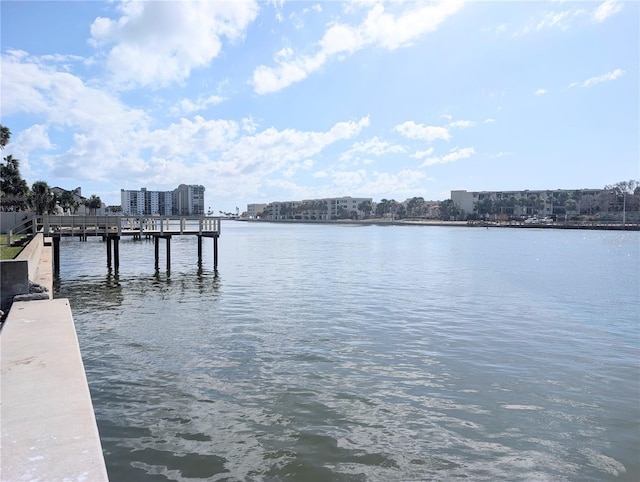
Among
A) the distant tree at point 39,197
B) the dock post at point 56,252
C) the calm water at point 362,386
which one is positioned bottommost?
the calm water at point 362,386

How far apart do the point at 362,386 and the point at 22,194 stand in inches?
2929

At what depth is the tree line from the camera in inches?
1998

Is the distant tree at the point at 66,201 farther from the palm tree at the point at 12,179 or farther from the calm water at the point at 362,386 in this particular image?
the calm water at the point at 362,386

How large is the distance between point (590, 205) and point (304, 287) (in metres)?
204

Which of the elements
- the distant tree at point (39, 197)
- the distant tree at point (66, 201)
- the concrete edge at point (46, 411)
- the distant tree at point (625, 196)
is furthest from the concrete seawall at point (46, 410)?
the distant tree at point (625, 196)

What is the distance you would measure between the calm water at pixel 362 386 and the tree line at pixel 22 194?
121 feet

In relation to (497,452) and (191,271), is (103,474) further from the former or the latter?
(191,271)

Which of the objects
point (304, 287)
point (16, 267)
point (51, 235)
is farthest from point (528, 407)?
point (51, 235)

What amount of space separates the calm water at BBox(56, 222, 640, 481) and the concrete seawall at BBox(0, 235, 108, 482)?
64.1 inches

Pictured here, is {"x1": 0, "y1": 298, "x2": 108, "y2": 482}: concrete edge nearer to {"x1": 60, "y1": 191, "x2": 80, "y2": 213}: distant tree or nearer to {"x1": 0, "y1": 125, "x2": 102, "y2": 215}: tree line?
{"x1": 0, "y1": 125, "x2": 102, "y2": 215}: tree line

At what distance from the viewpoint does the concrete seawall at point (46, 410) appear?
14.2ft

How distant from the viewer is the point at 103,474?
167 inches

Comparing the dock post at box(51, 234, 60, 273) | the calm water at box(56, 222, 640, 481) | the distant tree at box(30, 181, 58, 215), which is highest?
the distant tree at box(30, 181, 58, 215)

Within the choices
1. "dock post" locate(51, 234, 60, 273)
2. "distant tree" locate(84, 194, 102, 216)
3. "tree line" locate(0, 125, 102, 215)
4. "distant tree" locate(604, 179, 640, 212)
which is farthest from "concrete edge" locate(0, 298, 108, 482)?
"distant tree" locate(604, 179, 640, 212)
